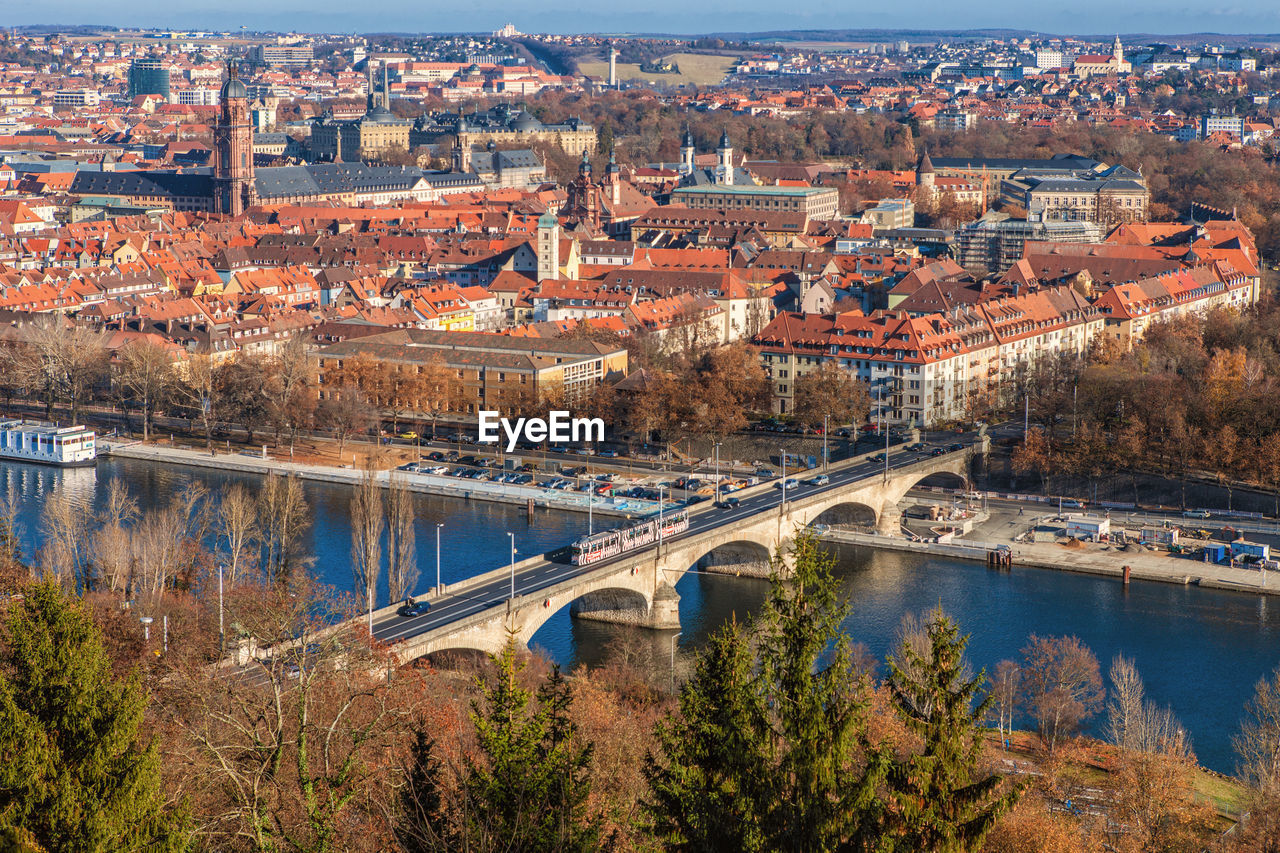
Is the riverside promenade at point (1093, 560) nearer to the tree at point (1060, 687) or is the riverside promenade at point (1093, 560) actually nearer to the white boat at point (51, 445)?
the tree at point (1060, 687)

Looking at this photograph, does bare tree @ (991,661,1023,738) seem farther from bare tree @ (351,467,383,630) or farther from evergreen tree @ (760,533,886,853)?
evergreen tree @ (760,533,886,853)

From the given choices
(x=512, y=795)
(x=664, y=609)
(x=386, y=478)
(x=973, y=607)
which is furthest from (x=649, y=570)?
(x=512, y=795)

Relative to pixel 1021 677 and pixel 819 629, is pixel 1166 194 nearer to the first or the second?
pixel 1021 677

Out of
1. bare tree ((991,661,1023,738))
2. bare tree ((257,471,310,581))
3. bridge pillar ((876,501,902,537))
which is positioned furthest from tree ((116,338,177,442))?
bare tree ((991,661,1023,738))

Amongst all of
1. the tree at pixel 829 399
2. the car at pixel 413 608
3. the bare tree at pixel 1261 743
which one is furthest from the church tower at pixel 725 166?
the bare tree at pixel 1261 743

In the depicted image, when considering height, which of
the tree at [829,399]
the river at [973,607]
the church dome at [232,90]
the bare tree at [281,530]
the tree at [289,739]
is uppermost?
the church dome at [232,90]
